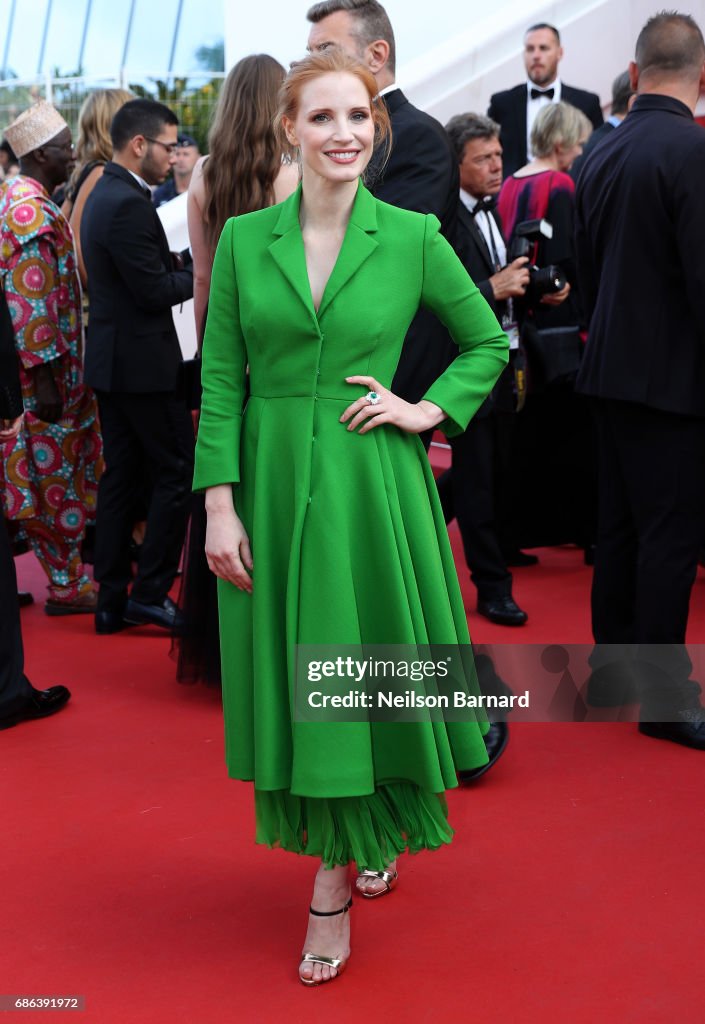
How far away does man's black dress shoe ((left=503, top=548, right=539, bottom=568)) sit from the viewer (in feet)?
20.0

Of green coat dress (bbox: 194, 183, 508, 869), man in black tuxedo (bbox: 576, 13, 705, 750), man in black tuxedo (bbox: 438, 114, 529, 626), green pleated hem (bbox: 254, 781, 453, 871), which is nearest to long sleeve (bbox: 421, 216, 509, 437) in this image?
green coat dress (bbox: 194, 183, 508, 869)

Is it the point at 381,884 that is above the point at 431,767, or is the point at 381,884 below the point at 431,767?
below

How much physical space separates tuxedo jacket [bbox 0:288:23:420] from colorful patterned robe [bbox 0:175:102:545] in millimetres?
819

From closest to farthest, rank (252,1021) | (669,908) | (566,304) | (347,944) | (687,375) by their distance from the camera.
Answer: (252,1021) < (347,944) < (669,908) < (687,375) < (566,304)

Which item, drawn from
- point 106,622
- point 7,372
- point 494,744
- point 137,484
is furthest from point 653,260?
point 106,622

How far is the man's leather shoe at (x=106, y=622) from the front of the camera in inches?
207

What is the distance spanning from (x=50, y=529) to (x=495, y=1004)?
347 centimetres

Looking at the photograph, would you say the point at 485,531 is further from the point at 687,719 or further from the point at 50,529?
the point at 50,529

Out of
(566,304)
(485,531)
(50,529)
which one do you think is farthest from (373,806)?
(566,304)

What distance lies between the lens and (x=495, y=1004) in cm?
252

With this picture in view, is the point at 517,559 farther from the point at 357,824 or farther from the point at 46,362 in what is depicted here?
Answer: the point at 357,824

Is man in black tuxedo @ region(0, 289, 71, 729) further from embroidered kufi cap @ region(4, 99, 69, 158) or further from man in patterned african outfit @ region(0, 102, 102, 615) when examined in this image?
embroidered kufi cap @ region(4, 99, 69, 158)

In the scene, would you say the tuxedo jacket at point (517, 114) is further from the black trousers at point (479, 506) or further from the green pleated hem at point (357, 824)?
the green pleated hem at point (357, 824)

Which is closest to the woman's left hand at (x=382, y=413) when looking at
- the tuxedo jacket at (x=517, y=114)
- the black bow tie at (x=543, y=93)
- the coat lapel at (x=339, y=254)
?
the coat lapel at (x=339, y=254)
